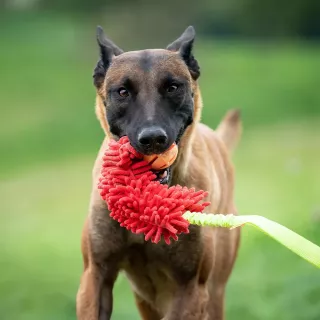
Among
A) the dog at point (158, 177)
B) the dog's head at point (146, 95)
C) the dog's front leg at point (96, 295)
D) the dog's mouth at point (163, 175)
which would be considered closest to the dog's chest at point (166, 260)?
the dog at point (158, 177)

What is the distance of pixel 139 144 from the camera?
374cm

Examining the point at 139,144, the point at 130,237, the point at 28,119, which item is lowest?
the point at 28,119

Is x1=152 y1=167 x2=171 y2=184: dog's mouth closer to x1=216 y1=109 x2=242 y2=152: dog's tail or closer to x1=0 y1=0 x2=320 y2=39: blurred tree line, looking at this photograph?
x1=216 y1=109 x2=242 y2=152: dog's tail

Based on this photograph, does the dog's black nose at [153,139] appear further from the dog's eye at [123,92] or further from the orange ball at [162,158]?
the dog's eye at [123,92]

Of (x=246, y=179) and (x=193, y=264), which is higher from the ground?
(x=193, y=264)

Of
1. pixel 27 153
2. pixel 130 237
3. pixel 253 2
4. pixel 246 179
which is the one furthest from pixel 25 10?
pixel 130 237

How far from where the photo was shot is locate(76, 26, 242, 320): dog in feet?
12.9

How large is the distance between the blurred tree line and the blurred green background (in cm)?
2

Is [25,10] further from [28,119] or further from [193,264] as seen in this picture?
[193,264]

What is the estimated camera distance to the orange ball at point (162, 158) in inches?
150

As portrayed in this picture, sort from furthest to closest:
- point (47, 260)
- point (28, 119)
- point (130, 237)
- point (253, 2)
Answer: point (253, 2) < point (28, 119) < point (47, 260) < point (130, 237)

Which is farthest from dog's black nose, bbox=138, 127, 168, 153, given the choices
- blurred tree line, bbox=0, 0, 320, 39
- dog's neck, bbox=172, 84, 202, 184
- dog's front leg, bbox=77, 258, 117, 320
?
blurred tree line, bbox=0, 0, 320, 39

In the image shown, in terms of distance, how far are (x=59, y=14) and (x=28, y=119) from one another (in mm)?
3288

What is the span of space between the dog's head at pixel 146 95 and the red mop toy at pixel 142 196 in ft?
0.26
